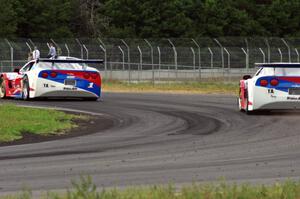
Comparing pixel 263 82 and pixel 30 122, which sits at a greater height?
pixel 263 82

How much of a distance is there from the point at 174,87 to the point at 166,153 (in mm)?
25509

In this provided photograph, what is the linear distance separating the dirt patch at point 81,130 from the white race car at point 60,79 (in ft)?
15.9

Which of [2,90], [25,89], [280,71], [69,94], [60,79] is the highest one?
[280,71]

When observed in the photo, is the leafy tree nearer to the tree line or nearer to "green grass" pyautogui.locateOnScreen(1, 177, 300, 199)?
the tree line

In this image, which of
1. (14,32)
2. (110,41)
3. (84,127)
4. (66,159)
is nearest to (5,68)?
(110,41)

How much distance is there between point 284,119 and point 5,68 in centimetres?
2801

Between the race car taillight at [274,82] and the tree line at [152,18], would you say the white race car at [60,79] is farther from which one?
the tree line at [152,18]

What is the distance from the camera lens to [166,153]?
12.3 metres

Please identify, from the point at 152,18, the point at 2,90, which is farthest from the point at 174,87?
the point at 152,18

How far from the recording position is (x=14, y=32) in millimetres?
60719

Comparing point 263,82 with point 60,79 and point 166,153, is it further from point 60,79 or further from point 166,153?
point 166,153

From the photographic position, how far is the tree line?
63969 millimetres

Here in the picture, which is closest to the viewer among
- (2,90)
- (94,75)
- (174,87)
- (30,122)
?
(30,122)

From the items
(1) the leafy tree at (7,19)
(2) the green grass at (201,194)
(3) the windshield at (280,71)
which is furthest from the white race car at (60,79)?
(1) the leafy tree at (7,19)
